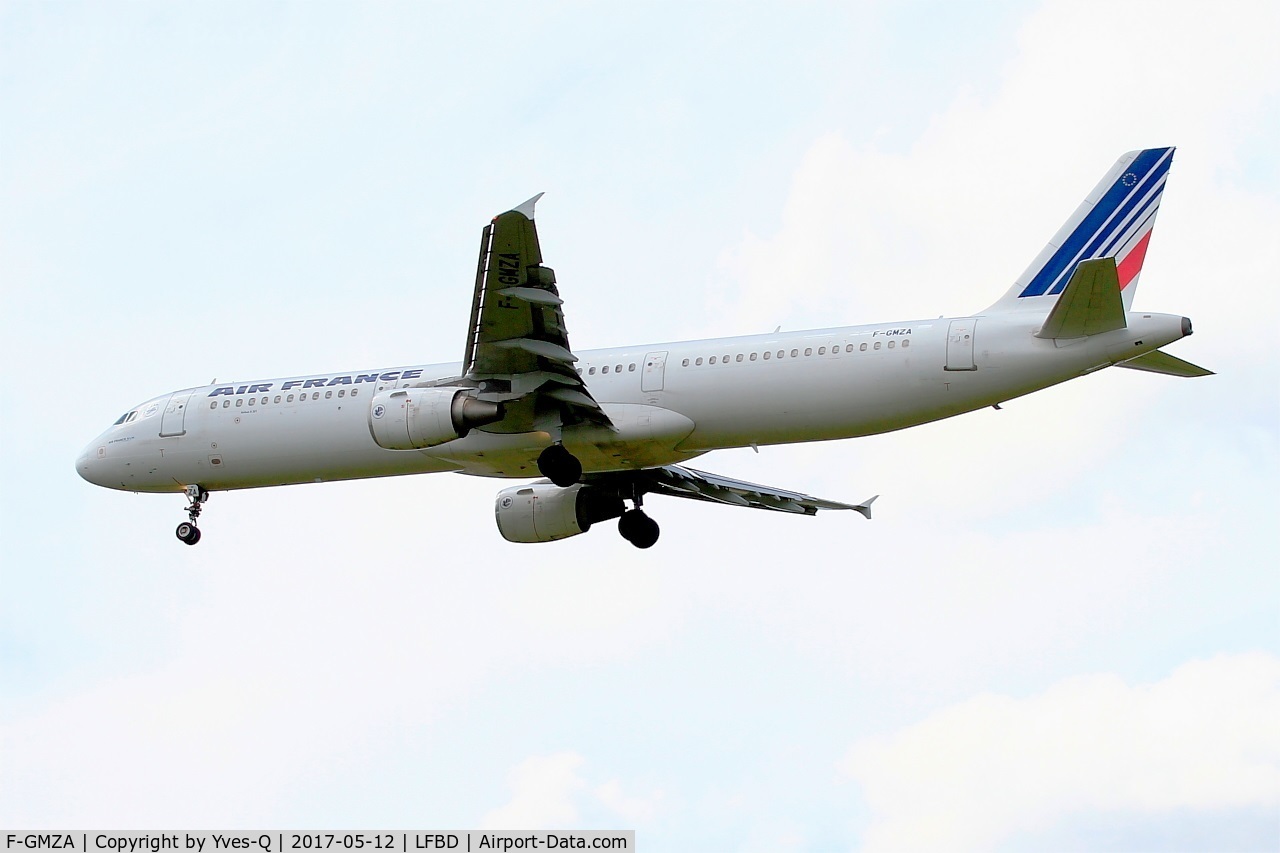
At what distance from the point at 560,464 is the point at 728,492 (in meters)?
Result: 6.56

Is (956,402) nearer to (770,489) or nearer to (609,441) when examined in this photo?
(609,441)

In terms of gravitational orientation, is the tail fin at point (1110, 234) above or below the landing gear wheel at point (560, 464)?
above

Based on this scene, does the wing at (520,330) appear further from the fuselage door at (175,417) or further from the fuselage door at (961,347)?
the fuselage door at (175,417)

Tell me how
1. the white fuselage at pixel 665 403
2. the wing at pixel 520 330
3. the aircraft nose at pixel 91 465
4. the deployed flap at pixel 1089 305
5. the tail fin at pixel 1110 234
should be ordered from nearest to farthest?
the deployed flap at pixel 1089 305 < the wing at pixel 520 330 < the white fuselage at pixel 665 403 < the tail fin at pixel 1110 234 < the aircraft nose at pixel 91 465

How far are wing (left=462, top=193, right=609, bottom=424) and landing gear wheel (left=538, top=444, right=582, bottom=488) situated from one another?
0.54m

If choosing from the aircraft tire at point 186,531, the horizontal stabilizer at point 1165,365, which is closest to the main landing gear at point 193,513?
the aircraft tire at point 186,531

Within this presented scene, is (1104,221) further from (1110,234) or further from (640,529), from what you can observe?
(640,529)

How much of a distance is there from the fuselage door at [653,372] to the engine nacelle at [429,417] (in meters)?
2.57

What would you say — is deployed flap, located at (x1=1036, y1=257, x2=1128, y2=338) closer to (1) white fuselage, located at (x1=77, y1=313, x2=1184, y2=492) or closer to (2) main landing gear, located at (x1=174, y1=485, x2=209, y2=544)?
(1) white fuselage, located at (x1=77, y1=313, x2=1184, y2=492)

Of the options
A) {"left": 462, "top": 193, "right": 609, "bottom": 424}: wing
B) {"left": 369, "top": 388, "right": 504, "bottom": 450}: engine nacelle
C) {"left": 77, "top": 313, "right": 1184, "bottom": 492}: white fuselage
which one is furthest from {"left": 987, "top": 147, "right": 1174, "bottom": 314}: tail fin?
{"left": 369, "top": 388, "right": 504, "bottom": 450}: engine nacelle

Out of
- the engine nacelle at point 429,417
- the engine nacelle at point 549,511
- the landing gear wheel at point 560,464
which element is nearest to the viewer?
the engine nacelle at point 429,417

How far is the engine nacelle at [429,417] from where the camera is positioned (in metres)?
25.8

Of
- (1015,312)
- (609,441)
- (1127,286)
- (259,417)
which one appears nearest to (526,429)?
(609,441)

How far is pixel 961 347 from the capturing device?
993 inches
